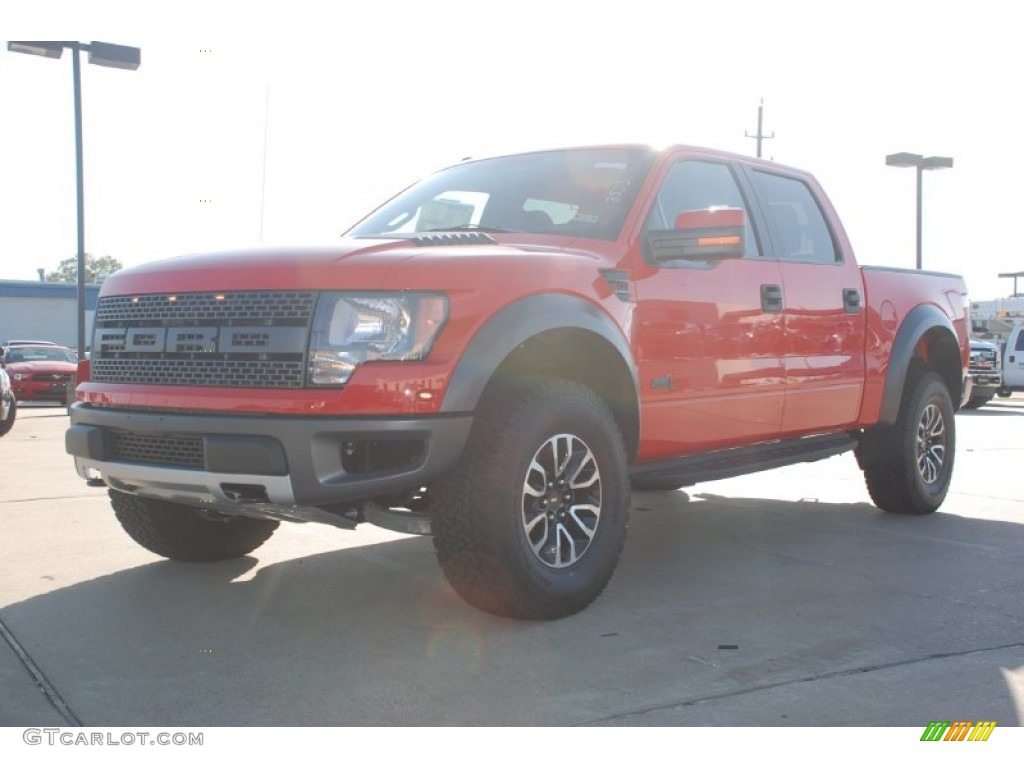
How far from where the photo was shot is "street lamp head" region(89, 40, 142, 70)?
17.8 m

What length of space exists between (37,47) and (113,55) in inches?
46.1

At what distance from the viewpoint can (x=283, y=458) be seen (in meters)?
3.37

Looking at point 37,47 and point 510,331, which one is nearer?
point 510,331

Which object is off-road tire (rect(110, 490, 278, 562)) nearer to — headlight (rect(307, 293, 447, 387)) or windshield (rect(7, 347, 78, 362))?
headlight (rect(307, 293, 447, 387))

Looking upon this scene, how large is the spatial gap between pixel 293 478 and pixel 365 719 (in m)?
0.82

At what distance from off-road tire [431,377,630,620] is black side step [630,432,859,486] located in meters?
0.45

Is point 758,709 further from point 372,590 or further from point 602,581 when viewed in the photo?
point 372,590

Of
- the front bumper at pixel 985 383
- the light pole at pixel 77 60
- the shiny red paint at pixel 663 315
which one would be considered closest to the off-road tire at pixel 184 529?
the shiny red paint at pixel 663 315

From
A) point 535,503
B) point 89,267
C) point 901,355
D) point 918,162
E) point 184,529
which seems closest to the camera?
point 535,503

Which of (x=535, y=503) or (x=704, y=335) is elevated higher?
(x=704, y=335)

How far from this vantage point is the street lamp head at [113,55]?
1777cm

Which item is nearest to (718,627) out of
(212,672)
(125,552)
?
(212,672)

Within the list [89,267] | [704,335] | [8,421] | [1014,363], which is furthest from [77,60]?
[89,267]

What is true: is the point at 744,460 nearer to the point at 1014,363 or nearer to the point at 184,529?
the point at 184,529
